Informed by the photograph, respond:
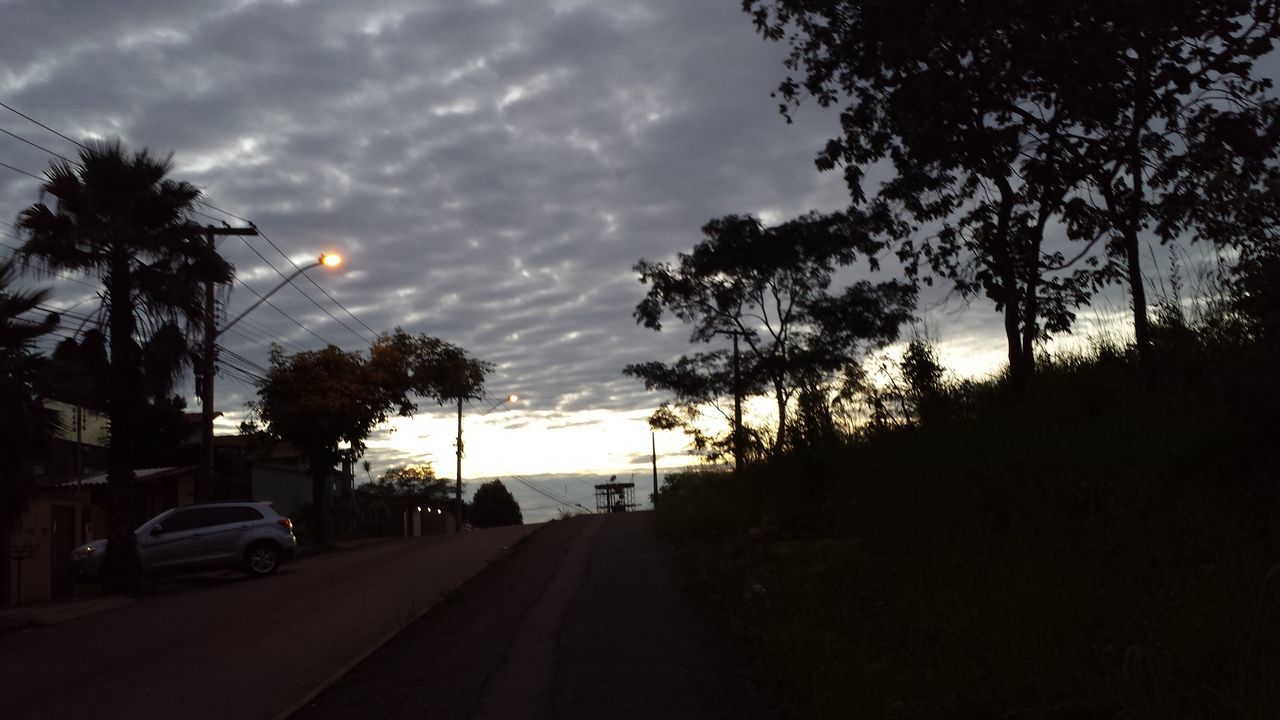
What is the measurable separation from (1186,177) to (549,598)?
8564 millimetres

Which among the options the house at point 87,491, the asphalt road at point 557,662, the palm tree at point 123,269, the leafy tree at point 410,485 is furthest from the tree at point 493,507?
the asphalt road at point 557,662

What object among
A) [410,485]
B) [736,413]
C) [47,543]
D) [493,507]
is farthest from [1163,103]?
[493,507]

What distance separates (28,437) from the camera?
17.5 m

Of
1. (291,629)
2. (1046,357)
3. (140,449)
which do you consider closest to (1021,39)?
(1046,357)

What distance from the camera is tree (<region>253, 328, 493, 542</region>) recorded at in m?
36.7

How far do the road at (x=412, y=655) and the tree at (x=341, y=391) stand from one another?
63.1 feet

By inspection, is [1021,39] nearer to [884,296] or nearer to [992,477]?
[992,477]

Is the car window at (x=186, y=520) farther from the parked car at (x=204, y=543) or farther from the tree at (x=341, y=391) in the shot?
the tree at (x=341, y=391)

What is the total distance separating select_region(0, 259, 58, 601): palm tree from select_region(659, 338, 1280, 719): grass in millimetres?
11767

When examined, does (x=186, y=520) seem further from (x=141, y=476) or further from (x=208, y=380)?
(x=141, y=476)

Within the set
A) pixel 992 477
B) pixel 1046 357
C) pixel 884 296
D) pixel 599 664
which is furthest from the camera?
pixel 884 296

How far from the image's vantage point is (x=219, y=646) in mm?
11898

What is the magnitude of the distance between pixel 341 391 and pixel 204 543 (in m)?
14.4

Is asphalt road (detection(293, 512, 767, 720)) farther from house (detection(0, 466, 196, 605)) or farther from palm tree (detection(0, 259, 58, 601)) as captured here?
house (detection(0, 466, 196, 605))
